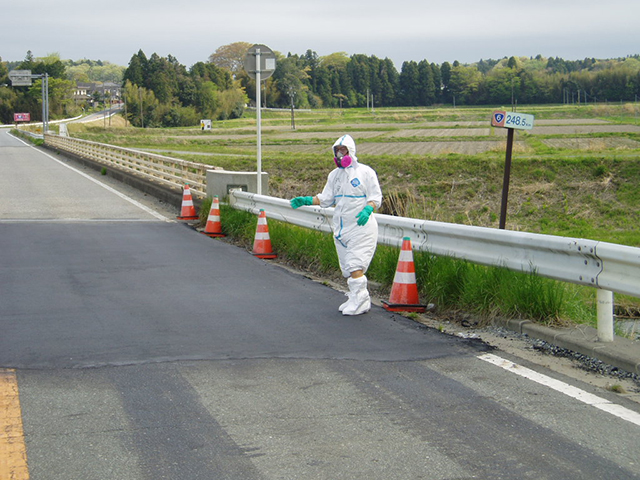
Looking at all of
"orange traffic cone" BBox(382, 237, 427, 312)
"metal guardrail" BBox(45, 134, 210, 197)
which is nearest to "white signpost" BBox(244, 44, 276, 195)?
"metal guardrail" BBox(45, 134, 210, 197)

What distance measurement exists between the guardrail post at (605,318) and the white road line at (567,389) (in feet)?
2.63

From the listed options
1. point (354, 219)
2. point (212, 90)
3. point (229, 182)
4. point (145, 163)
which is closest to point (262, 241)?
point (229, 182)

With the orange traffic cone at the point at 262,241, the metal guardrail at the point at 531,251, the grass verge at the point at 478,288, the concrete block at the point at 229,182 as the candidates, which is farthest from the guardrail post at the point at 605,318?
the concrete block at the point at 229,182

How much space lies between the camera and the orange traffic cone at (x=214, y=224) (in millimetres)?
13727

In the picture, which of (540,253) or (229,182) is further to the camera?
(229,182)

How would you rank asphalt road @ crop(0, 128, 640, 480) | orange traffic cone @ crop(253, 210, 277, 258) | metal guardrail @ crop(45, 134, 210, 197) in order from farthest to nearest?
metal guardrail @ crop(45, 134, 210, 197)
orange traffic cone @ crop(253, 210, 277, 258)
asphalt road @ crop(0, 128, 640, 480)

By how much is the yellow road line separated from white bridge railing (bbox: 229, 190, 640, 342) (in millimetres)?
4292

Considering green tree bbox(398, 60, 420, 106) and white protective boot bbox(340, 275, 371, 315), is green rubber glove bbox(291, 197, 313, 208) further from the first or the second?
green tree bbox(398, 60, 420, 106)

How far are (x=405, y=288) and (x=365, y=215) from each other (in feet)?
3.10

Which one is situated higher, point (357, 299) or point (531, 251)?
point (531, 251)

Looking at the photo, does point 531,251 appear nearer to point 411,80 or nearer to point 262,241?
point 262,241

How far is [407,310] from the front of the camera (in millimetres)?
7699

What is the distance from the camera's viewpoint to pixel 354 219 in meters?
7.56

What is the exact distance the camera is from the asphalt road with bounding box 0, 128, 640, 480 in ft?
12.8
